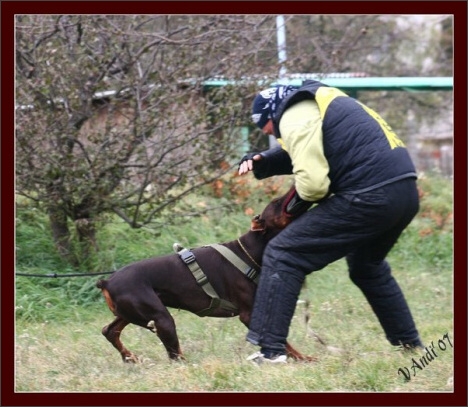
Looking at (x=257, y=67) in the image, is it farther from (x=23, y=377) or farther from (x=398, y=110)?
(x=398, y=110)

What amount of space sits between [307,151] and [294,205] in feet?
1.92

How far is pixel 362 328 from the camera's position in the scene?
22.7 feet

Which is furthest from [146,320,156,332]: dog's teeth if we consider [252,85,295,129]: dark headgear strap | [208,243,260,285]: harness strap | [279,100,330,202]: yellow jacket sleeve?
[252,85,295,129]: dark headgear strap

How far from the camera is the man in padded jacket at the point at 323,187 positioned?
498 cm

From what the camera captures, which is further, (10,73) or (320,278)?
(320,278)

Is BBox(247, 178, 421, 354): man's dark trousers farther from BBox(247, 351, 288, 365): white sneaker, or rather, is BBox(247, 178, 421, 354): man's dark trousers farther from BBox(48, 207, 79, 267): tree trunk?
BBox(48, 207, 79, 267): tree trunk

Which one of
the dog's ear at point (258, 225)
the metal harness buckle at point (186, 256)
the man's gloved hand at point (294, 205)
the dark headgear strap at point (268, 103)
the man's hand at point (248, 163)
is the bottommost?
the metal harness buckle at point (186, 256)

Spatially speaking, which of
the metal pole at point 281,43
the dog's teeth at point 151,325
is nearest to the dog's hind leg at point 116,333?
the dog's teeth at point 151,325

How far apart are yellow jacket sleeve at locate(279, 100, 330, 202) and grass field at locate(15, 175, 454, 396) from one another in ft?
3.35

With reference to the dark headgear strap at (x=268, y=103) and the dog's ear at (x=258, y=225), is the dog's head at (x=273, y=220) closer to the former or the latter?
the dog's ear at (x=258, y=225)

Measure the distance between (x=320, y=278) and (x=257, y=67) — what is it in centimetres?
222

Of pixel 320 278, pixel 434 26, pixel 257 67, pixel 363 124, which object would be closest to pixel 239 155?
pixel 257 67

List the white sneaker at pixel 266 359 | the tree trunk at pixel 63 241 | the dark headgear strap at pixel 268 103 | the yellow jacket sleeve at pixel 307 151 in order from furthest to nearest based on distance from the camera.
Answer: the tree trunk at pixel 63 241, the dark headgear strap at pixel 268 103, the white sneaker at pixel 266 359, the yellow jacket sleeve at pixel 307 151

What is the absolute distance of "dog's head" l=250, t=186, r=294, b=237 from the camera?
558 cm
